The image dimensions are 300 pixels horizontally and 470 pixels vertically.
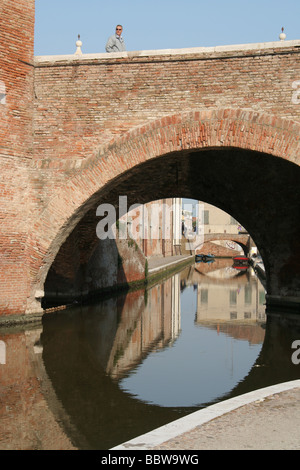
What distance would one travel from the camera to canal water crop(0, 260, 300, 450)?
14.0 feet

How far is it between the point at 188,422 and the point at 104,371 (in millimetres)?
2962

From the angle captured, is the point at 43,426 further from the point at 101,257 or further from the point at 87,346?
the point at 101,257

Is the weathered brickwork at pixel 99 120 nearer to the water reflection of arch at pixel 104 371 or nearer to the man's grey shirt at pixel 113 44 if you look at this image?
the man's grey shirt at pixel 113 44

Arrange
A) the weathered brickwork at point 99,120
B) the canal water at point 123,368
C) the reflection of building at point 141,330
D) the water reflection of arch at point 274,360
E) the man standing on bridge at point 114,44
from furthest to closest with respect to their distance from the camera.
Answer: the man standing on bridge at point 114,44 → the weathered brickwork at point 99,120 → the reflection of building at point 141,330 → the water reflection of arch at point 274,360 → the canal water at point 123,368

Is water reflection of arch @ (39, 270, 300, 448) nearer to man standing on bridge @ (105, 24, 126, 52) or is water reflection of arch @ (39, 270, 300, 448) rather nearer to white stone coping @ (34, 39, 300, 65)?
white stone coping @ (34, 39, 300, 65)

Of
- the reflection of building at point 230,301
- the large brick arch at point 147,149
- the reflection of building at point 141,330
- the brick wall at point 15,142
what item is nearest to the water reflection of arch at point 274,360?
the reflection of building at point 230,301

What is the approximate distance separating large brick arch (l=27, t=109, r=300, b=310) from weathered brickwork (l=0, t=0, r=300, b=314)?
0.05 feet

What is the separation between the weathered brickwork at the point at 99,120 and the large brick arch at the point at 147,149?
14 millimetres

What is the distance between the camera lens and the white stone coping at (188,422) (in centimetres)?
305

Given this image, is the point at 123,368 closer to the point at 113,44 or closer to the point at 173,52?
the point at 173,52

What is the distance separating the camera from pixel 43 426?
165 inches

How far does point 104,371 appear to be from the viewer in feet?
20.5

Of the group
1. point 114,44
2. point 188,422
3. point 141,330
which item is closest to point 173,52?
point 114,44
